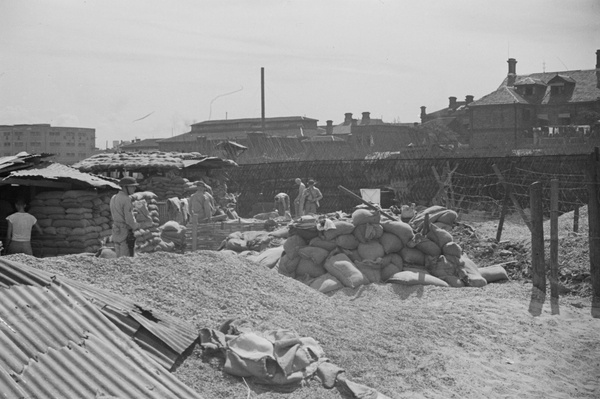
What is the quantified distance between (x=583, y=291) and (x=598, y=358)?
2.73 meters

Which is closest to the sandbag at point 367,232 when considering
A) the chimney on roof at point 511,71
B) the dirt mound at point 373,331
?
the dirt mound at point 373,331

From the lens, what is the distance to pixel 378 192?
2200 centimetres

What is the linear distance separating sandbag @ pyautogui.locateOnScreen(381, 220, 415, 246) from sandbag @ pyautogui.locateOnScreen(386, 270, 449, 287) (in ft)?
2.03

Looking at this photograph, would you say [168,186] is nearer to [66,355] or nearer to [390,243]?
[390,243]

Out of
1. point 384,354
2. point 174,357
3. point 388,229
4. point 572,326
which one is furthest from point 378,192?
point 174,357

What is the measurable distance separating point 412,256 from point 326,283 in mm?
1658

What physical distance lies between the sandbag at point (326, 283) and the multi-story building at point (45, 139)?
68.4ft

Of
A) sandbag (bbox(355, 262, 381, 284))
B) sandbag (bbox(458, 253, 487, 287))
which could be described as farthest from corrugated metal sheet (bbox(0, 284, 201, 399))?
sandbag (bbox(458, 253, 487, 287))

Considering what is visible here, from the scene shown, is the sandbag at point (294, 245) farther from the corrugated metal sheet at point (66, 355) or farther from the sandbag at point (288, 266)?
the corrugated metal sheet at point (66, 355)

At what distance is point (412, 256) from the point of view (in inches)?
419

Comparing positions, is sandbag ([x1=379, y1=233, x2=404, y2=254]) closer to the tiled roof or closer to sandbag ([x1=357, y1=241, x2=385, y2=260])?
sandbag ([x1=357, y1=241, x2=385, y2=260])

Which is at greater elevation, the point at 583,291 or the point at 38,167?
the point at 38,167

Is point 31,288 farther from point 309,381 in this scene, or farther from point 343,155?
point 343,155

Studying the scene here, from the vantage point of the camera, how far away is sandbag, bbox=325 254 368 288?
971 cm
